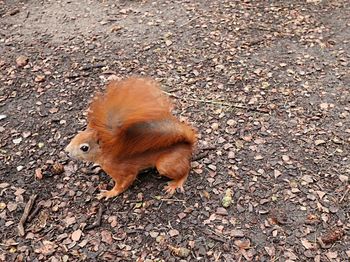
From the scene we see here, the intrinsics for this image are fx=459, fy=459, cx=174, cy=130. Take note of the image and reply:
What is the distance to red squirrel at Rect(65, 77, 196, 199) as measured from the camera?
7.82 ft

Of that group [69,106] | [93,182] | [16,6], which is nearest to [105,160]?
[93,182]

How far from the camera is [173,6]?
15.4 ft

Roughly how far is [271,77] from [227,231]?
5.37ft

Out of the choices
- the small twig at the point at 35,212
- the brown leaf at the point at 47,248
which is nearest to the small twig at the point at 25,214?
the small twig at the point at 35,212

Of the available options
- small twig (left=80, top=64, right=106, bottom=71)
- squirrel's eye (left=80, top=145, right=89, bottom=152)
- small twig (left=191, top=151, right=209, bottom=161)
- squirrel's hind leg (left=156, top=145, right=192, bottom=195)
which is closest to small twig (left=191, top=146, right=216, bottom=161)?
small twig (left=191, top=151, right=209, bottom=161)

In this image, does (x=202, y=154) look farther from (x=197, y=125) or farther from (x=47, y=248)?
(x=47, y=248)

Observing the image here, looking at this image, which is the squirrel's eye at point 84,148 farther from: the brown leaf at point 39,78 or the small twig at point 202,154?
the brown leaf at point 39,78

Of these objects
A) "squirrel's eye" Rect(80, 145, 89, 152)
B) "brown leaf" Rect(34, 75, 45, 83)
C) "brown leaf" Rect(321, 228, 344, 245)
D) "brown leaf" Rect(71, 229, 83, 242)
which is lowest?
"brown leaf" Rect(321, 228, 344, 245)

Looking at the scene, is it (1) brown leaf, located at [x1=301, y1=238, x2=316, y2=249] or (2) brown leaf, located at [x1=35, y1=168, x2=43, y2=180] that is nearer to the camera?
(1) brown leaf, located at [x1=301, y1=238, x2=316, y2=249]

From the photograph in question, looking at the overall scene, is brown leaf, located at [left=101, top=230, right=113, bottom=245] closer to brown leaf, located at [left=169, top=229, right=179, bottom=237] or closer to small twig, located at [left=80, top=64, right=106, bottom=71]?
brown leaf, located at [left=169, top=229, right=179, bottom=237]

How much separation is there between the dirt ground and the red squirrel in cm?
24

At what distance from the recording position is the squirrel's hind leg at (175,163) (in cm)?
A: 264

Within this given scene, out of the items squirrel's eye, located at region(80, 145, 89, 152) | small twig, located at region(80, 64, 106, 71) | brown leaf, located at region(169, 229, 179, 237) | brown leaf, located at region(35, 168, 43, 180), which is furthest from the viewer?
small twig, located at region(80, 64, 106, 71)

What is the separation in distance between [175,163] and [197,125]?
0.73 meters
